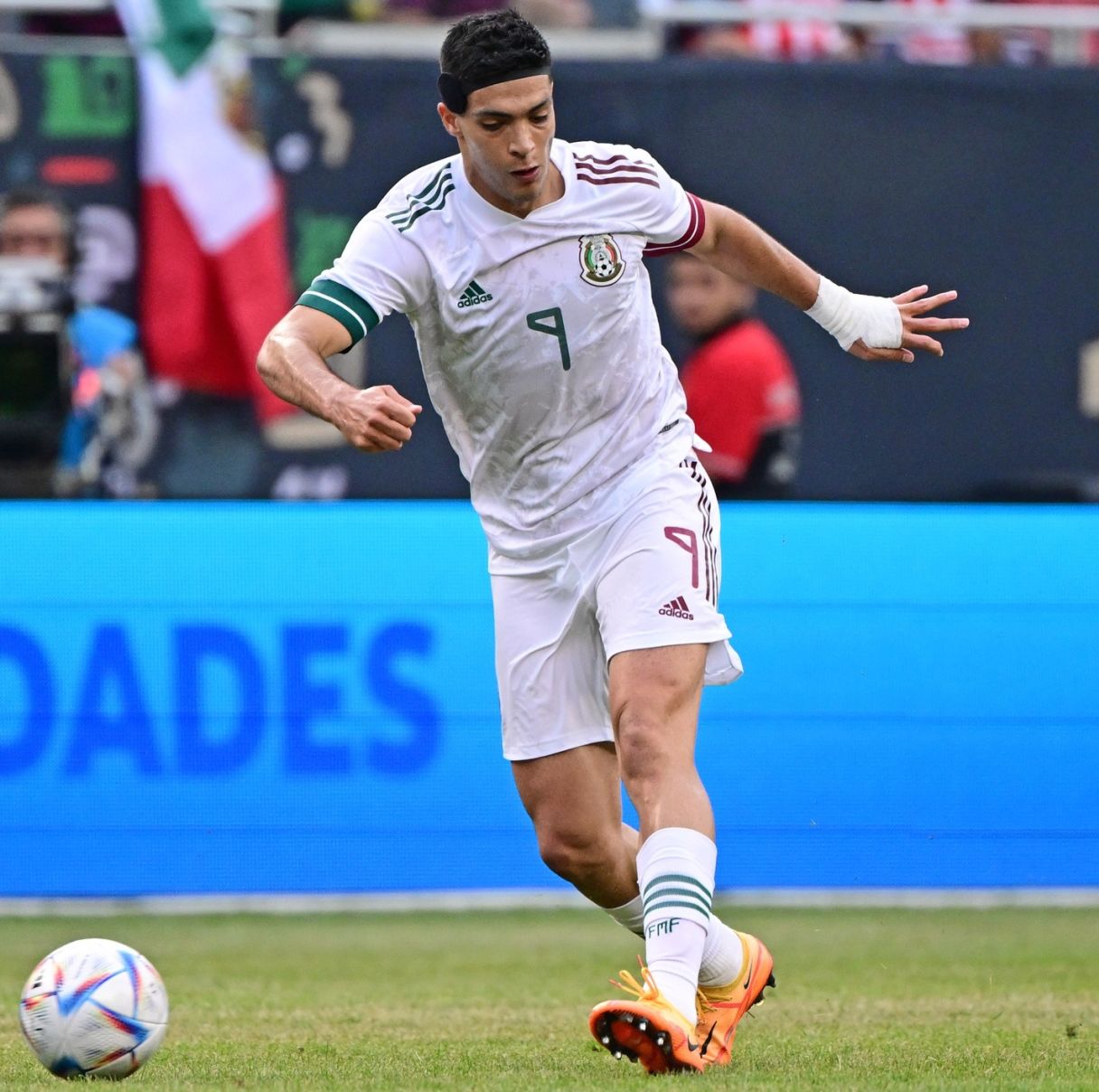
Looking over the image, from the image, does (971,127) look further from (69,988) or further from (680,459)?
(69,988)

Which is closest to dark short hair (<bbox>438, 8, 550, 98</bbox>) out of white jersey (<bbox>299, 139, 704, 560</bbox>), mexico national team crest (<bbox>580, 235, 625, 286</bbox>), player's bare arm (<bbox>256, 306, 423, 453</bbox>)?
white jersey (<bbox>299, 139, 704, 560</bbox>)

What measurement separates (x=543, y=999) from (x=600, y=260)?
2779 mm

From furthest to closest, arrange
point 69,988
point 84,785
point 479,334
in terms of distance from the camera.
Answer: point 84,785 → point 479,334 → point 69,988

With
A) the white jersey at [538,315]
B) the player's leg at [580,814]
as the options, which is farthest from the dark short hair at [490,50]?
the player's leg at [580,814]

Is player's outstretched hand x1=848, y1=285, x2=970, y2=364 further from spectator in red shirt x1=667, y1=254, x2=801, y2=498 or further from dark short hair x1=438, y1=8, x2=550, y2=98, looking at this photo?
spectator in red shirt x1=667, y1=254, x2=801, y2=498

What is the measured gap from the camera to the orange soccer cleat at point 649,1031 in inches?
198

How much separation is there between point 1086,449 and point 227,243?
4249 mm

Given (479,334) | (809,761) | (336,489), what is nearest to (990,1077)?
(479,334)

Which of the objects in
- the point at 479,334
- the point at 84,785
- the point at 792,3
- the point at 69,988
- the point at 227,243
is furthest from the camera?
the point at 792,3

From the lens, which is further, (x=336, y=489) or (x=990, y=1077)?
(x=336, y=489)

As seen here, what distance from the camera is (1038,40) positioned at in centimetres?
1173

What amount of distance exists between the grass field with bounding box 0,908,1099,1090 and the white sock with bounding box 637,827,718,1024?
0.24 m

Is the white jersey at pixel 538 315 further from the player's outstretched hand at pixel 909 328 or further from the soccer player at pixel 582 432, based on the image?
the player's outstretched hand at pixel 909 328

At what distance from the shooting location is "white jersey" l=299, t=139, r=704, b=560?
223 inches
